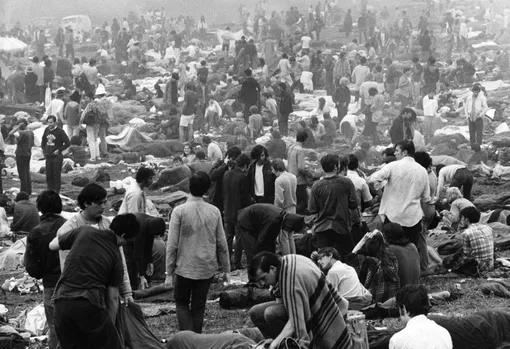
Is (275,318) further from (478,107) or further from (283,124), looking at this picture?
(283,124)

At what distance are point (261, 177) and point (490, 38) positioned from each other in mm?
28604

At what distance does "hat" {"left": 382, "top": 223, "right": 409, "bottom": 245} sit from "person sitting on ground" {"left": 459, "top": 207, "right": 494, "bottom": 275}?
1.04 metres

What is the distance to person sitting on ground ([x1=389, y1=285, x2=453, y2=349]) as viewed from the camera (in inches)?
263

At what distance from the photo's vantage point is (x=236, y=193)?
41.2 feet

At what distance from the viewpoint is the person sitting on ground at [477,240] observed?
1111 centimetres

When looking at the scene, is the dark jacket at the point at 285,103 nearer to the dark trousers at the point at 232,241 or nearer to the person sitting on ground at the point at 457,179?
the person sitting on ground at the point at 457,179

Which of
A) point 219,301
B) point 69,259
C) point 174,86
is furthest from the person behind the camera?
point 174,86

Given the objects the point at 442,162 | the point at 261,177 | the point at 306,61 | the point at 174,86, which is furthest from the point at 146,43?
the point at 261,177

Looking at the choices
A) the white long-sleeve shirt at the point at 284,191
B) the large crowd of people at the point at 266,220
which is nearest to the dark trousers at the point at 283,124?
the large crowd of people at the point at 266,220

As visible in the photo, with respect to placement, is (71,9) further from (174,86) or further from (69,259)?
(69,259)

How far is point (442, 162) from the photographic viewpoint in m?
18.4

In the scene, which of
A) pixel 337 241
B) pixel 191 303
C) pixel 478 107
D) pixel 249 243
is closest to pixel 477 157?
pixel 478 107

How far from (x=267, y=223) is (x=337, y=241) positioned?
2.46 feet

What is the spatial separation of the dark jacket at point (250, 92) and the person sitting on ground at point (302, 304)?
1794cm
